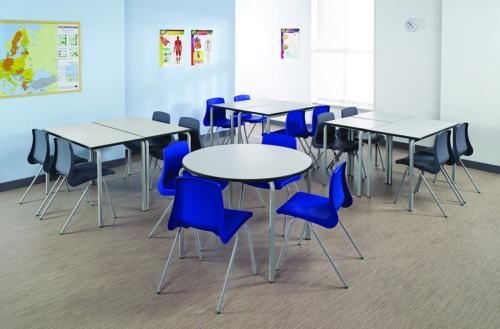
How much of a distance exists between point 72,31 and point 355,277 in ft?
15.3

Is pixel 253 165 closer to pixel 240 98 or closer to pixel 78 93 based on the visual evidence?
pixel 78 93

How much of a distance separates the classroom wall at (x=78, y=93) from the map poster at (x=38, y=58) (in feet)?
0.28

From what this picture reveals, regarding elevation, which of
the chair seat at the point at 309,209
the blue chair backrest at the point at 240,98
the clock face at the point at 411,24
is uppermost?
the clock face at the point at 411,24

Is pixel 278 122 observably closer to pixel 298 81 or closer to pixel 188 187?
pixel 298 81

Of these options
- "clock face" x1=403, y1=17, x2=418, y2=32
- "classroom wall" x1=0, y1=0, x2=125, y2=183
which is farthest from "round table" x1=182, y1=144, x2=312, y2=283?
"clock face" x1=403, y1=17, x2=418, y2=32

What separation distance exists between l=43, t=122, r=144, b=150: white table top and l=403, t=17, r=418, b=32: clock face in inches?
184

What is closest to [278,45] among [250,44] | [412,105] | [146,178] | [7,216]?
[250,44]

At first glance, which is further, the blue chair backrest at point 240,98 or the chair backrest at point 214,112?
the blue chair backrest at point 240,98

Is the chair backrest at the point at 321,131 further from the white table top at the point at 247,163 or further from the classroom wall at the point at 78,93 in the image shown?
the classroom wall at the point at 78,93

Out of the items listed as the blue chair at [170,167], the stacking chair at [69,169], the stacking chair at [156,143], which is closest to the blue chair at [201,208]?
the blue chair at [170,167]

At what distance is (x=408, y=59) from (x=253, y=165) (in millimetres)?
4630

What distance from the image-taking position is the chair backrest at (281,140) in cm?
477

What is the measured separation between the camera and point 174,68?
7797 mm

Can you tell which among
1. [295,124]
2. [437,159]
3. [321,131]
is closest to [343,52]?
[295,124]
